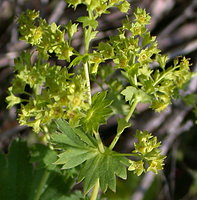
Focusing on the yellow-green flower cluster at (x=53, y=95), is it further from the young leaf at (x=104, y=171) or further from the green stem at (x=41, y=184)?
the green stem at (x=41, y=184)

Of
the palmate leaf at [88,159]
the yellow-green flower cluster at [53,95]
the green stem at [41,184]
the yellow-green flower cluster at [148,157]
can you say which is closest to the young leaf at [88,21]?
the yellow-green flower cluster at [53,95]

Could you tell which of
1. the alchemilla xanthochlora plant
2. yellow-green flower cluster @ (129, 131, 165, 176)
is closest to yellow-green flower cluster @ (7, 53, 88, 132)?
the alchemilla xanthochlora plant

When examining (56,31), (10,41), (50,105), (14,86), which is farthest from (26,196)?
(10,41)

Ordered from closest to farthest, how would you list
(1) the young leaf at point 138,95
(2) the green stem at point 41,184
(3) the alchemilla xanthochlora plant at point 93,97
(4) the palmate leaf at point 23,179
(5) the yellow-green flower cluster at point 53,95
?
(5) the yellow-green flower cluster at point 53,95
(3) the alchemilla xanthochlora plant at point 93,97
(1) the young leaf at point 138,95
(2) the green stem at point 41,184
(4) the palmate leaf at point 23,179

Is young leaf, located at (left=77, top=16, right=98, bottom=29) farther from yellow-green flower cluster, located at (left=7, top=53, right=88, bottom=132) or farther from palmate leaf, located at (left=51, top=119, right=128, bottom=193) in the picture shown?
palmate leaf, located at (left=51, top=119, right=128, bottom=193)

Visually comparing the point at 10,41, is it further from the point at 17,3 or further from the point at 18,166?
the point at 18,166
